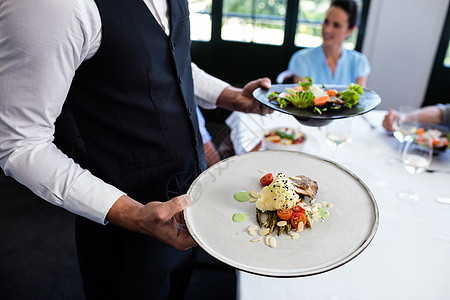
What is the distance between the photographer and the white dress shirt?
28.5 inches

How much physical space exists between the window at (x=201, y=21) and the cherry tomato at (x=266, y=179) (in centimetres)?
351

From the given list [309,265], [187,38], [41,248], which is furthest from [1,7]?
[41,248]

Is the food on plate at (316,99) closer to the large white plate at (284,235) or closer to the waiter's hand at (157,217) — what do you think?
the large white plate at (284,235)

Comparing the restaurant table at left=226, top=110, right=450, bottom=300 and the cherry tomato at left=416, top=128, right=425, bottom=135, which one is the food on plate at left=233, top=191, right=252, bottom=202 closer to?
the restaurant table at left=226, top=110, right=450, bottom=300

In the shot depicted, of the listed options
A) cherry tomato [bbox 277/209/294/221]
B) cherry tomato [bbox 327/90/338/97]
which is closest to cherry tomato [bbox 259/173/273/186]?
cherry tomato [bbox 277/209/294/221]

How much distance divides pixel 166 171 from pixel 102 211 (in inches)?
11.8

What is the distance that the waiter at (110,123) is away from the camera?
2.49 ft

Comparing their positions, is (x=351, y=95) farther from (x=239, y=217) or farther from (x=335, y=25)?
(x=335, y=25)

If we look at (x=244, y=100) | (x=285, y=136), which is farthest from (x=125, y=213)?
(x=285, y=136)

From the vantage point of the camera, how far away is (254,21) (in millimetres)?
4266

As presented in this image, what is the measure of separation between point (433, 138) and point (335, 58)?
4.55 feet

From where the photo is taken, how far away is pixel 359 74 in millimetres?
2871

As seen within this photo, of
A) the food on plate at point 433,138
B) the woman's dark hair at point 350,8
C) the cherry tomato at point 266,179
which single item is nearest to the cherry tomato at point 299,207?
the cherry tomato at point 266,179

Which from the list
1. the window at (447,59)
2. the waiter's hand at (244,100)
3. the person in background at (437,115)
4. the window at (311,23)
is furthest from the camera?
the window at (311,23)
